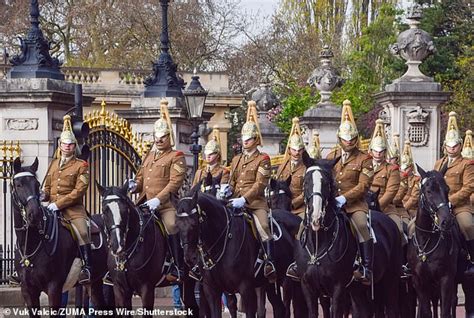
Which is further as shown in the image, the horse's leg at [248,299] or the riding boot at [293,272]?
the riding boot at [293,272]

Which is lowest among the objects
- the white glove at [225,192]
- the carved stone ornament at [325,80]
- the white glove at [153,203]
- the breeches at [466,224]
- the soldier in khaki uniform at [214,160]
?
the breeches at [466,224]

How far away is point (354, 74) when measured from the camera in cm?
5828

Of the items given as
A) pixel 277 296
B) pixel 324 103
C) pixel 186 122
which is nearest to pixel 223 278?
pixel 277 296

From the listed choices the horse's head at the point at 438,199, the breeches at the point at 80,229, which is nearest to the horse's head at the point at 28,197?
the breeches at the point at 80,229

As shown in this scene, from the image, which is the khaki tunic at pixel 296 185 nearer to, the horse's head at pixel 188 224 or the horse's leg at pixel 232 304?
the horse's leg at pixel 232 304

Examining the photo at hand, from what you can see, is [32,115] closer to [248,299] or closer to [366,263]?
[248,299]

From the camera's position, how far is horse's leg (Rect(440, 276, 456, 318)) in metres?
19.2

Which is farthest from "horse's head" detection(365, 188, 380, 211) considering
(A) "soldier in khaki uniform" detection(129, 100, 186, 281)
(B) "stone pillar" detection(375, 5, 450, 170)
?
(B) "stone pillar" detection(375, 5, 450, 170)

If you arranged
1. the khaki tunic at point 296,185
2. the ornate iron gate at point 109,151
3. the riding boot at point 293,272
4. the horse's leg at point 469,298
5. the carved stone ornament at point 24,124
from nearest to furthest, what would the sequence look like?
the riding boot at point 293,272 < the horse's leg at point 469,298 < the khaki tunic at point 296,185 < the carved stone ornament at point 24,124 < the ornate iron gate at point 109,151

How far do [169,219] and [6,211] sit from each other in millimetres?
4164

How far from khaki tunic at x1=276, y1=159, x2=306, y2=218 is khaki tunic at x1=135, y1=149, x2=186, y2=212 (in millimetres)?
2261

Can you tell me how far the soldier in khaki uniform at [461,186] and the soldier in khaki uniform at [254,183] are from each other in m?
2.47

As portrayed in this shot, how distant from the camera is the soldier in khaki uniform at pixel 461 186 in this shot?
67.1ft

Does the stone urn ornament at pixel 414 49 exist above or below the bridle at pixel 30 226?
above
